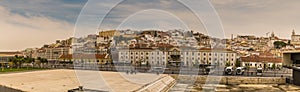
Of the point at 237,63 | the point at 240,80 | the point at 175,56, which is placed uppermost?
the point at 175,56

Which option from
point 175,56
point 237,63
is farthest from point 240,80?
point 175,56

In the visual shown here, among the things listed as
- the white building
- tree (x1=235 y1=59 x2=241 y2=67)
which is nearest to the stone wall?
tree (x1=235 y1=59 x2=241 y2=67)

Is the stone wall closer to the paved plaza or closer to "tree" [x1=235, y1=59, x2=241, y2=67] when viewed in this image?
the paved plaza

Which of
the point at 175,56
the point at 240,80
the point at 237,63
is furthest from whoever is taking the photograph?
the point at 175,56

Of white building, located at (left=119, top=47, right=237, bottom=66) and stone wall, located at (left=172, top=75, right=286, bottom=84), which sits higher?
white building, located at (left=119, top=47, right=237, bottom=66)

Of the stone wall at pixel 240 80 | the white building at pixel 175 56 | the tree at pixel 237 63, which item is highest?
the white building at pixel 175 56

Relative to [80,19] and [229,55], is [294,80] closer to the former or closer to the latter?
[80,19]

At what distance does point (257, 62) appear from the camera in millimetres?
34938

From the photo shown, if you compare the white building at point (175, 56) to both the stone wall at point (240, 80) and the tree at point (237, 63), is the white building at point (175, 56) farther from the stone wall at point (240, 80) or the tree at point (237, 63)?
the stone wall at point (240, 80)

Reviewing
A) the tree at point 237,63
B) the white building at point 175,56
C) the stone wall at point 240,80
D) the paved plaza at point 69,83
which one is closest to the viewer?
the paved plaza at point 69,83

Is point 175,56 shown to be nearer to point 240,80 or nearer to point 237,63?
point 237,63

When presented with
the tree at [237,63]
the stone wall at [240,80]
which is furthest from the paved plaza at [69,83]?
the tree at [237,63]

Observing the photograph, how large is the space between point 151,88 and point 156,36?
43.9m

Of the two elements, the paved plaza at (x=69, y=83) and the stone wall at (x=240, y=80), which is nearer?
the paved plaza at (x=69, y=83)
